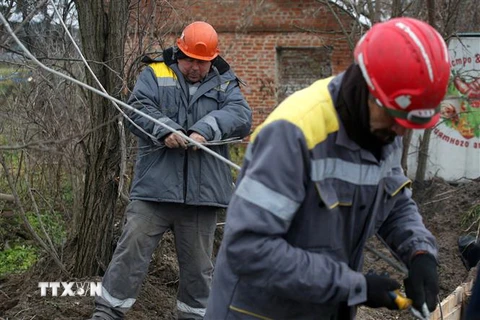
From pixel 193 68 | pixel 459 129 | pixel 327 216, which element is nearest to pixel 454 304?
pixel 193 68

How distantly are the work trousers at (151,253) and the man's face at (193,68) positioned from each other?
902 mm

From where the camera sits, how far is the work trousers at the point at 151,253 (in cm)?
528

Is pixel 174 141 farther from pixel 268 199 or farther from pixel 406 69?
pixel 406 69

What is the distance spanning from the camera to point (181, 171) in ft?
17.4

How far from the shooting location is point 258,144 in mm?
2771

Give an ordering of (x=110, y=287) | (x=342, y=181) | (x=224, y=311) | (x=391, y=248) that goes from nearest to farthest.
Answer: (x=342, y=181) → (x=224, y=311) → (x=391, y=248) → (x=110, y=287)

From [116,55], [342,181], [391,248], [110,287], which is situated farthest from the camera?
[116,55]

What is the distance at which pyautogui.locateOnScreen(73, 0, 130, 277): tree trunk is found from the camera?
5863 mm

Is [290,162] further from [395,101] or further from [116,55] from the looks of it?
[116,55]

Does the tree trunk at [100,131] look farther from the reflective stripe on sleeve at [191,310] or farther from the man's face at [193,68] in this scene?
the reflective stripe on sleeve at [191,310]

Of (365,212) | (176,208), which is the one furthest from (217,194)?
(365,212)

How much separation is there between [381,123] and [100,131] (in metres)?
3.42

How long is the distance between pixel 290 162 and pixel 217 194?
271cm

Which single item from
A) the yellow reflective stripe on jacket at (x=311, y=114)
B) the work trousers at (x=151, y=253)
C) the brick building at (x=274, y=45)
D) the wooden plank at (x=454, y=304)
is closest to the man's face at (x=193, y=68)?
the work trousers at (x=151, y=253)
